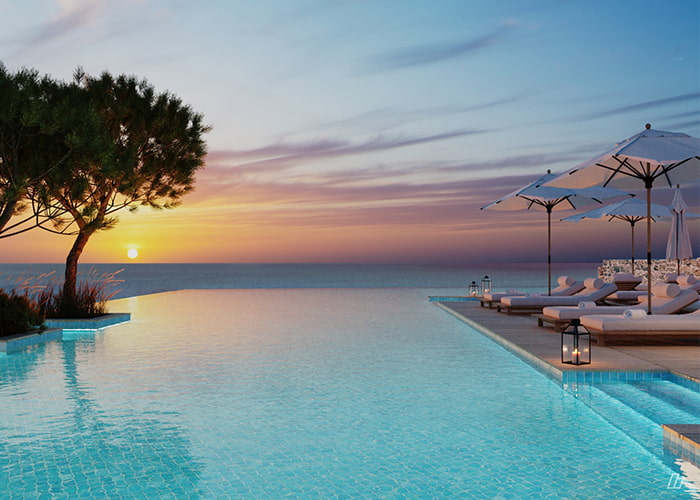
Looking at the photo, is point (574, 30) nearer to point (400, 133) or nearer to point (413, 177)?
point (400, 133)

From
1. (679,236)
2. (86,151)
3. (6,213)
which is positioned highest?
(86,151)

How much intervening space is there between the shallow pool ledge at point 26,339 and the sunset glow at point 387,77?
333cm

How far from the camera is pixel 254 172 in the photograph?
22.9 meters

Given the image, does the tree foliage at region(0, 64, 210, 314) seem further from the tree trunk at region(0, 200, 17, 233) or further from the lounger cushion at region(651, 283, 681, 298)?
the lounger cushion at region(651, 283, 681, 298)

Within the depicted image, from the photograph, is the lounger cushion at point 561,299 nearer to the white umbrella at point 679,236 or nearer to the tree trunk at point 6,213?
the white umbrella at point 679,236

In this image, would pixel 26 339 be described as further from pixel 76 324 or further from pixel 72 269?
pixel 72 269

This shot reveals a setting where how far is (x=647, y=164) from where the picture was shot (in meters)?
8.47

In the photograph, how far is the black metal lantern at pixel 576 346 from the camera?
20.5ft

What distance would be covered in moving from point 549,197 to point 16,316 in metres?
9.74

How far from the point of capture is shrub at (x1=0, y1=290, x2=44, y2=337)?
911cm

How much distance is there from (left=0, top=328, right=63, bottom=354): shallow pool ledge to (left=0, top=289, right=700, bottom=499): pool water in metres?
0.22

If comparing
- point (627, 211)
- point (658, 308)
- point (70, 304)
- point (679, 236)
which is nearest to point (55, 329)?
point (70, 304)

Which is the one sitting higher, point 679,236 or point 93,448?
point 679,236

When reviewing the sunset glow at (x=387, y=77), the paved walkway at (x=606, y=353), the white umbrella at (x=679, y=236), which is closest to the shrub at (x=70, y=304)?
the sunset glow at (x=387, y=77)
